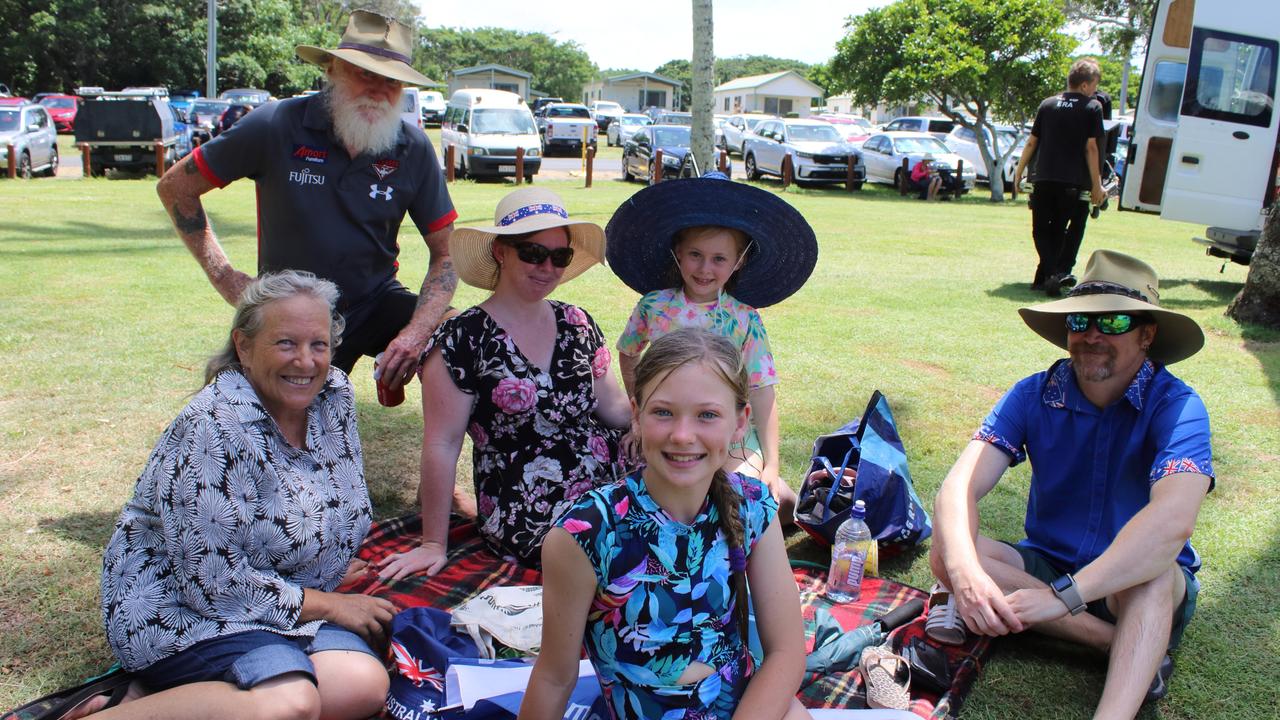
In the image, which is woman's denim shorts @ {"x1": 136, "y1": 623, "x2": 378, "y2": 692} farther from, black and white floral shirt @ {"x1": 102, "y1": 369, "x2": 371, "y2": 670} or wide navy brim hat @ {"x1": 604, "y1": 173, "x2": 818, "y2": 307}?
wide navy brim hat @ {"x1": 604, "y1": 173, "x2": 818, "y2": 307}

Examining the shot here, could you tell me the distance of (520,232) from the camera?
3217mm

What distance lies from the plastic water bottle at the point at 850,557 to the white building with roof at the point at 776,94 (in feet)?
237

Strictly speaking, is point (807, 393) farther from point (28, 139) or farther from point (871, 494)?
point (28, 139)

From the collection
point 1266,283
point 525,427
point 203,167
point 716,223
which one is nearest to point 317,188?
point 203,167

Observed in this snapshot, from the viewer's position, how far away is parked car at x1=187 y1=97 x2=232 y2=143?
84.9ft

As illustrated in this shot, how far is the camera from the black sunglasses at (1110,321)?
117 inches

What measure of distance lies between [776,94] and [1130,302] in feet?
250

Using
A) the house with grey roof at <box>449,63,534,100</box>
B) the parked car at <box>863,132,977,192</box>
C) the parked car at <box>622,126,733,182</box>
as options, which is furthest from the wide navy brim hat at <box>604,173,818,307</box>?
the house with grey roof at <box>449,63,534,100</box>

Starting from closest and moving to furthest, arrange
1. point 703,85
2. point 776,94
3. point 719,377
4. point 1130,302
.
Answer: point 719,377 → point 1130,302 → point 703,85 → point 776,94

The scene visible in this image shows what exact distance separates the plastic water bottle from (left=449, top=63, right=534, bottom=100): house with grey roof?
66587 mm

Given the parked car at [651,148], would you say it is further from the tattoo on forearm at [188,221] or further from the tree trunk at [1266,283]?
the tattoo on forearm at [188,221]

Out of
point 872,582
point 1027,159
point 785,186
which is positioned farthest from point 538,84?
point 872,582

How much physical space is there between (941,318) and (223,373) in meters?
6.87

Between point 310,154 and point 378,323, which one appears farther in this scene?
point 378,323
